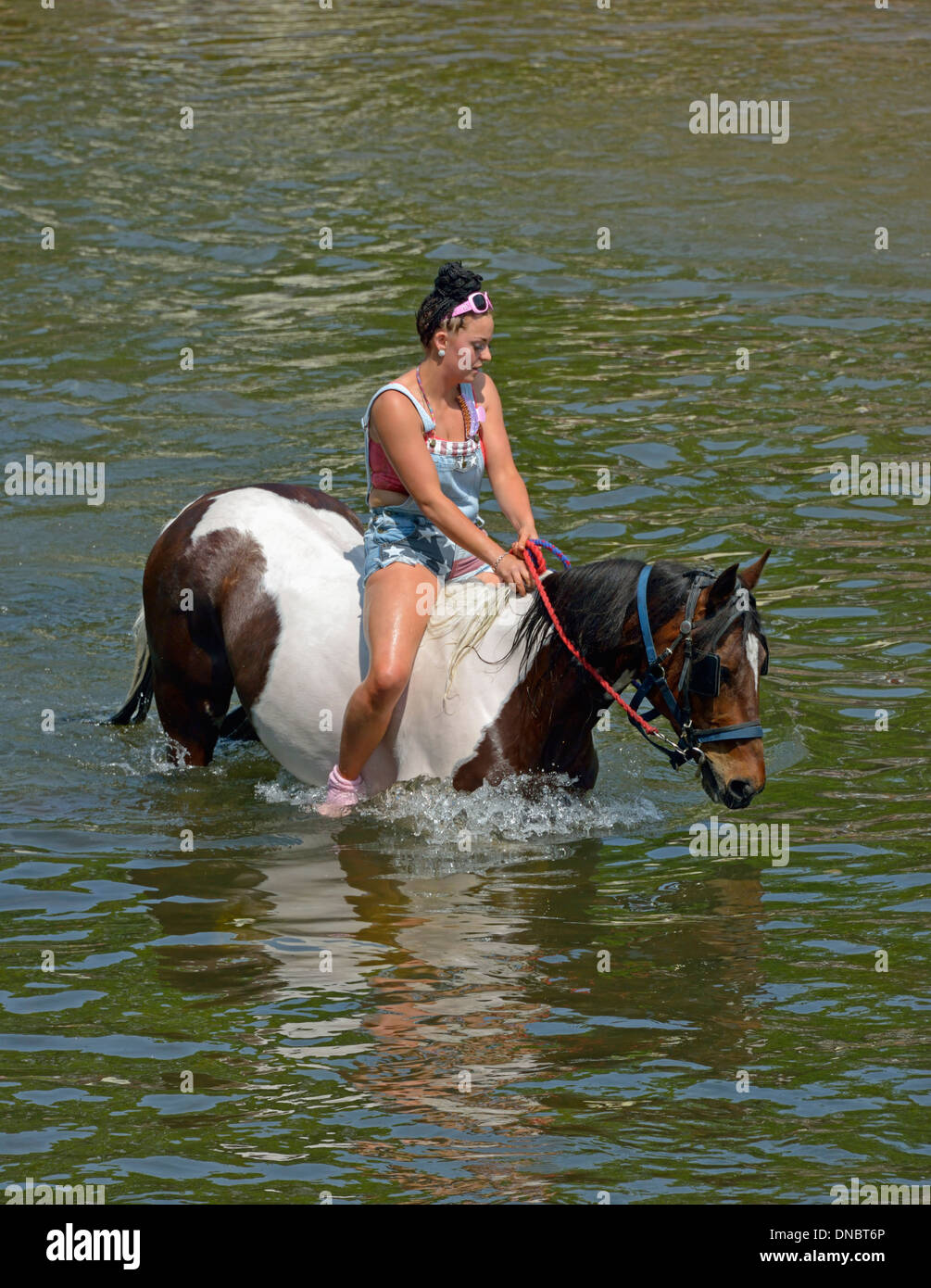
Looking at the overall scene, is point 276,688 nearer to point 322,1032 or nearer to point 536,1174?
point 322,1032

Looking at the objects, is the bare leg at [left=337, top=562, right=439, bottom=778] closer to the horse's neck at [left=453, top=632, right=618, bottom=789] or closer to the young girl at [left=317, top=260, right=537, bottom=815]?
the young girl at [left=317, top=260, right=537, bottom=815]

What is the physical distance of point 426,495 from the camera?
690cm

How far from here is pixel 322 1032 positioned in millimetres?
5973

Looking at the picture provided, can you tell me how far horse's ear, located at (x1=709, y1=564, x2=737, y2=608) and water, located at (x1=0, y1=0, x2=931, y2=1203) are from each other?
4.00 ft

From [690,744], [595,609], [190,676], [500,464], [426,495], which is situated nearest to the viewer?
[690,744]

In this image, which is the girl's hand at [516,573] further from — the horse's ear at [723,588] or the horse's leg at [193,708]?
the horse's leg at [193,708]

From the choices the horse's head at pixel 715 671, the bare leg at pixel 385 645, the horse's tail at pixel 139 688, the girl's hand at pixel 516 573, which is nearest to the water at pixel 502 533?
the horse's tail at pixel 139 688

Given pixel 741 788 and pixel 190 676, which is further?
pixel 190 676

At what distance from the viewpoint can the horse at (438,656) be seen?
21.2ft

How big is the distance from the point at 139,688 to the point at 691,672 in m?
3.22

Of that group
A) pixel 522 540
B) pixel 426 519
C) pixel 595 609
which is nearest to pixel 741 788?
pixel 595 609

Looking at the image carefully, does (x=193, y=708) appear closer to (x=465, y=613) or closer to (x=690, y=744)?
(x=465, y=613)

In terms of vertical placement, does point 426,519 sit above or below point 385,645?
above

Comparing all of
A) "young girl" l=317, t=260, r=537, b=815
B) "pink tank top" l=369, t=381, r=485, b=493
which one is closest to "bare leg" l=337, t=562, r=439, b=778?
"young girl" l=317, t=260, r=537, b=815
